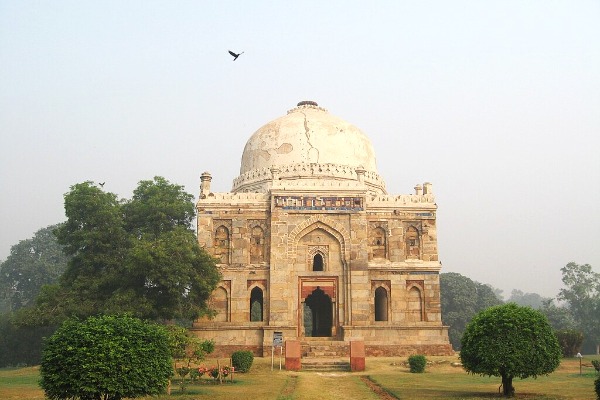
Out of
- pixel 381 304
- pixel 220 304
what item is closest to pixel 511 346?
pixel 381 304

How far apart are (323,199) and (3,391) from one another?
1567cm

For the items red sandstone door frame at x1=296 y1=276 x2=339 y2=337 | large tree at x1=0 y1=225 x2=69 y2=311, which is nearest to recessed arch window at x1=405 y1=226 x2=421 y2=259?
red sandstone door frame at x1=296 y1=276 x2=339 y2=337

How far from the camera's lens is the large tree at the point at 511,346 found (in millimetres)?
14891

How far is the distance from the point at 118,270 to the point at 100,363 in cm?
1514

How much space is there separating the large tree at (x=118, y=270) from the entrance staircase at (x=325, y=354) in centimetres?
454

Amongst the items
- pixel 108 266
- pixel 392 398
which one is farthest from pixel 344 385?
pixel 108 266

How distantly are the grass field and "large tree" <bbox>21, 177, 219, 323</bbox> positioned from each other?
11.3 ft

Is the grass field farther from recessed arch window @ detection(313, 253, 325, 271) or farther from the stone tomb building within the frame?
recessed arch window @ detection(313, 253, 325, 271)

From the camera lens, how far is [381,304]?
29.6 meters

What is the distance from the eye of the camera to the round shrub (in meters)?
11.3

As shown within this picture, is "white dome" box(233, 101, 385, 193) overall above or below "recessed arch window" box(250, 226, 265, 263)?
above

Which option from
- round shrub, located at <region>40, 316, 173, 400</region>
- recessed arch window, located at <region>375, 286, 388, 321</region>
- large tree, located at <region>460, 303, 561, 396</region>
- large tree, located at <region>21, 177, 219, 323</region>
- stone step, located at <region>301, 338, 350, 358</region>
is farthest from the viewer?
recessed arch window, located at <region>375, 286, 388, 321</region>

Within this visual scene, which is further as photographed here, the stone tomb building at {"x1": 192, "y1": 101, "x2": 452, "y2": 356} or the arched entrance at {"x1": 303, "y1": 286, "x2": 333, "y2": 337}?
the arched entrance at {"x1": 303, "y1": 286, "x2": 333, "y2": 337}

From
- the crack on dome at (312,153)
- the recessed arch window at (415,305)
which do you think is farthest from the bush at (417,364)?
the crack on dome at (312,153)
